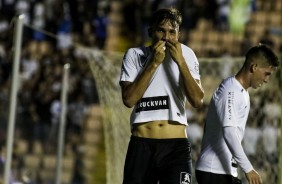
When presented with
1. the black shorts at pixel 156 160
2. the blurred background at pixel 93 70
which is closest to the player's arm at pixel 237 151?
the black shorts at pixel 156 160

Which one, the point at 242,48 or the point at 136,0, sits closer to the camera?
the point at 242,48

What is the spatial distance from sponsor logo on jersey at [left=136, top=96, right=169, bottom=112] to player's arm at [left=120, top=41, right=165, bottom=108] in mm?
77

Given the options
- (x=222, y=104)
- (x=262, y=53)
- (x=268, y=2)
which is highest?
(x=268, y=2)

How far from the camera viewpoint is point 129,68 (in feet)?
15.4

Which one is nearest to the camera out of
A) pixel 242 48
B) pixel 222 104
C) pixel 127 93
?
pixel 127 93

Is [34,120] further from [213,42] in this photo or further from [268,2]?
[268,2]

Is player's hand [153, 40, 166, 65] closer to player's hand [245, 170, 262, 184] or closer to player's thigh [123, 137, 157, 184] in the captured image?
player's thigh [123, 137, 157, 184]

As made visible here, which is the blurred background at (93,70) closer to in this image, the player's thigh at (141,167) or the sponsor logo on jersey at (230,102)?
the sponsor logo on jersey at (230,102)

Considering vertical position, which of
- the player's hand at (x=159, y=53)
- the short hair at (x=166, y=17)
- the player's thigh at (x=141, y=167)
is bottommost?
the player's thigh at (x=141, y=167)

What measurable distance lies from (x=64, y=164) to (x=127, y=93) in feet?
23.3

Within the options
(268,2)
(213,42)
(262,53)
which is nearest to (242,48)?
(213,42)

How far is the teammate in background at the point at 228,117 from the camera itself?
4.95 metres

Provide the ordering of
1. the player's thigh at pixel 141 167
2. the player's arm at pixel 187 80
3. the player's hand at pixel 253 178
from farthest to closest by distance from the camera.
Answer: the player's hand at pixel 253 178
the player's thigh at pixel 141 167
the player's arm at pixel 187 80

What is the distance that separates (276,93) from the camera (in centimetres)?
933
